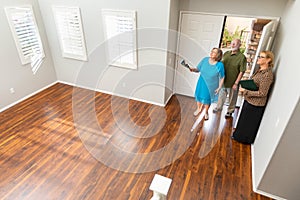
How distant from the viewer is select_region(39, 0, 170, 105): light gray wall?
325 cm

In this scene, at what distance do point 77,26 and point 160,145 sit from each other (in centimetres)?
292

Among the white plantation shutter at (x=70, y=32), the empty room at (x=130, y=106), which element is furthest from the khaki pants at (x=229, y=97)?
the white plantation shutter at (x=70, y=32)

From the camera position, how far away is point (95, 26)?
12.3 ft

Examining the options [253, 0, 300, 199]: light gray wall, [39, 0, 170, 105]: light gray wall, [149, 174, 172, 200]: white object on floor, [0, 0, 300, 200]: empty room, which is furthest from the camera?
[39, 0, 170, 105]: light gray wall

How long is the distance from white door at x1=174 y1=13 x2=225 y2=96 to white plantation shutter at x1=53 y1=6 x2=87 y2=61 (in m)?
2.07

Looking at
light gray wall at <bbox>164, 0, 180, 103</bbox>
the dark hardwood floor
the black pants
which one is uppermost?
light gray wall at <bbox>164, 0, 180, 103</bbox>

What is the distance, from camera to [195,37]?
3.76 metres

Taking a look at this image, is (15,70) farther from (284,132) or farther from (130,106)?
(284,132)

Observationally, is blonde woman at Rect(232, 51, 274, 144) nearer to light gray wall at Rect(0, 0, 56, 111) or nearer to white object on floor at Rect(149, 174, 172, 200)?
white object on floor at Rect(149, 174, 172, 200)

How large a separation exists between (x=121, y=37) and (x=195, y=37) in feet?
4.80

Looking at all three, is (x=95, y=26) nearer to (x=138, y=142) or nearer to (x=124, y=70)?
(x=124, y=70)

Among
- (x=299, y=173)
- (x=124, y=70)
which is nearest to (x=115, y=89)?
(x=124, y=70)

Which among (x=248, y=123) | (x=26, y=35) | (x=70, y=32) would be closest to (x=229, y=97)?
(x=248, y=123)

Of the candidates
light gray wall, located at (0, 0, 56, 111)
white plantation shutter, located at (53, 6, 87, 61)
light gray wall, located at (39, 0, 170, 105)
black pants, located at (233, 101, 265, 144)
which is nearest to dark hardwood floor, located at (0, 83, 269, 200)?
black pants, located at (233, 101, 265, 144)
